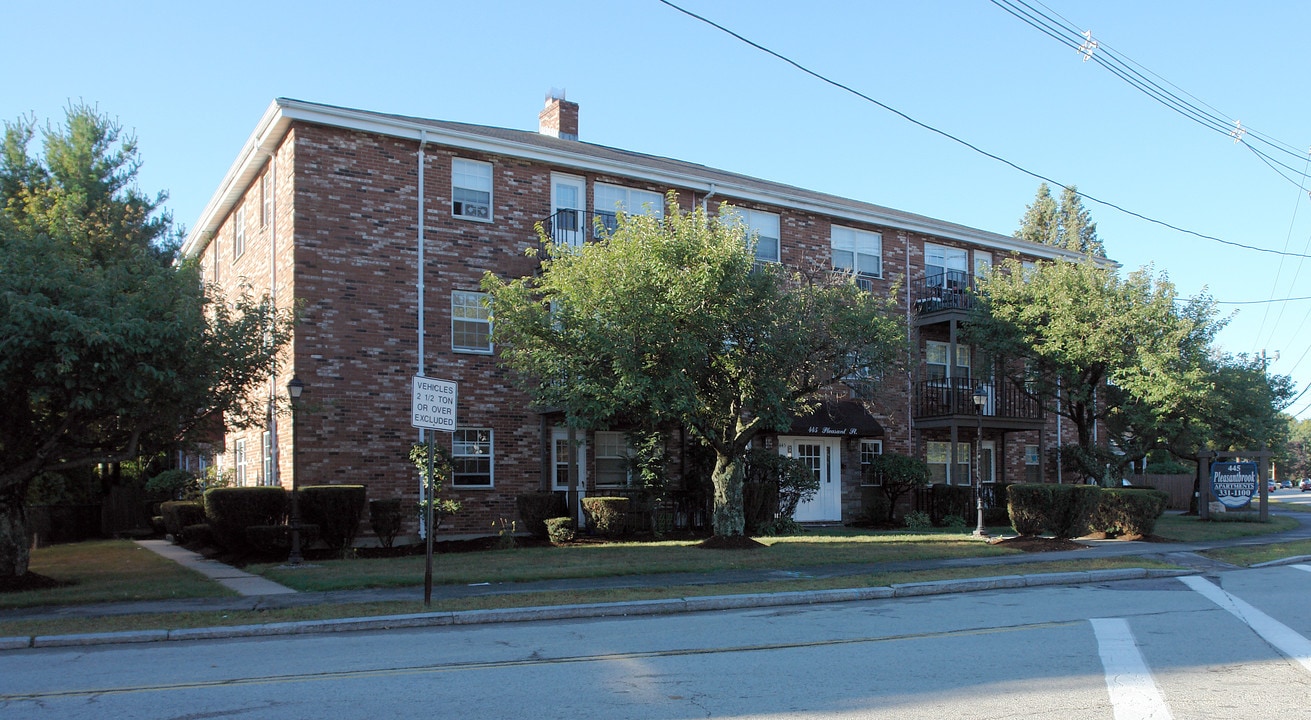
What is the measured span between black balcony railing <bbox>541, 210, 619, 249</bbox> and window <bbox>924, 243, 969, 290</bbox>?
10.6 m

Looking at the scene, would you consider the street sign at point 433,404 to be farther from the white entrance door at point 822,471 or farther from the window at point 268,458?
the white entrance door at point 822,471

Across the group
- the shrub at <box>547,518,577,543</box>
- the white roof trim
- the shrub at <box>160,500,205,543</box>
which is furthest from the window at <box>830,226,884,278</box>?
the shrub at <box>160,500,205,543</box>

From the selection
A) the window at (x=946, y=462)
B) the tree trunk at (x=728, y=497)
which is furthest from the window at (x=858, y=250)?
the tree trunk at (x=728, y=497)

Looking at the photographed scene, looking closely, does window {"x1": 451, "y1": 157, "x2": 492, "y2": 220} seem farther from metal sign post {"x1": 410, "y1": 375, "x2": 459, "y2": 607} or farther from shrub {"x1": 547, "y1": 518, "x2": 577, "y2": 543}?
metal sign post {"x1": 410, "y1": 375, "x2": 459, "y2": 607}

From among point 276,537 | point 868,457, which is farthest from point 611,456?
point 276,537

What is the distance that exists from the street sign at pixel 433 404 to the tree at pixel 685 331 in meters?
4.48

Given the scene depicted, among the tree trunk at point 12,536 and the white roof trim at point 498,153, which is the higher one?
the white roof trim at point 498,153

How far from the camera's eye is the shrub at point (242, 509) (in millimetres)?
17656

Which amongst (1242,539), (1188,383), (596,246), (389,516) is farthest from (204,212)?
(1242,539)

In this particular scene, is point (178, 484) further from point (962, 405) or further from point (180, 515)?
point (962, 405)

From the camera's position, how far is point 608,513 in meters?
20.2

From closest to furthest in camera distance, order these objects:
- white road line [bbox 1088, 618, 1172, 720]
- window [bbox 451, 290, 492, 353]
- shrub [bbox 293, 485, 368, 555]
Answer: white road line [bbox 1088, 618, 1172, 720]
shrub [bbox 293, 485, 368, 555]
window [bbox 451, 290, 492, 353]

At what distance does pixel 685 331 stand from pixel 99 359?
8.13m

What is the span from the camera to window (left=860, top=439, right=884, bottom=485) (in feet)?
87.1
